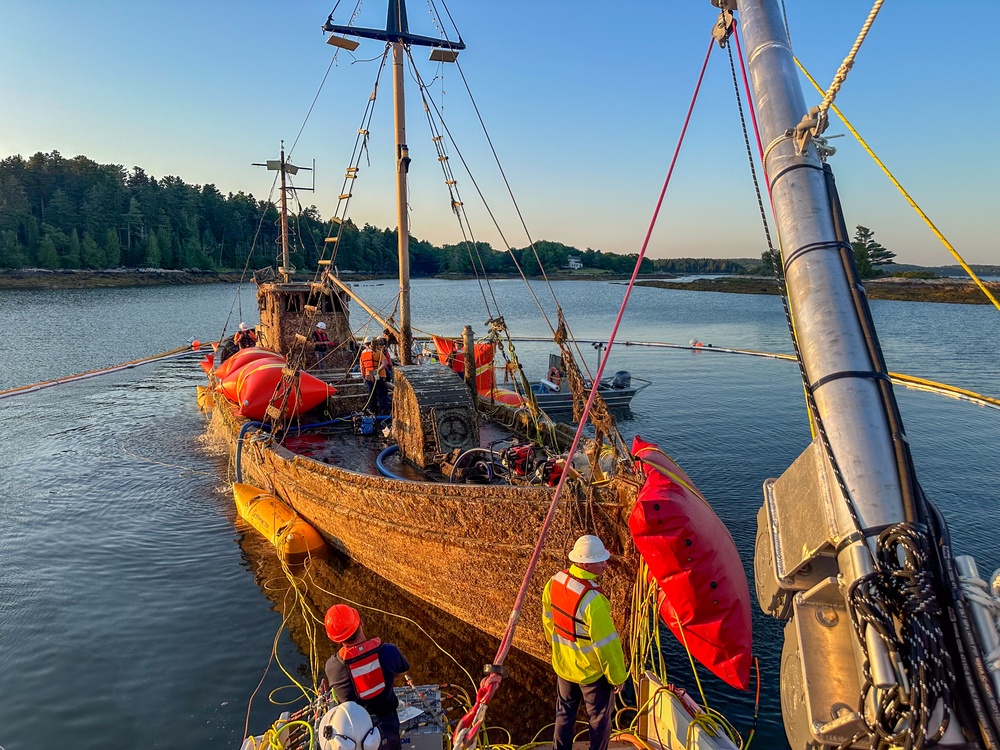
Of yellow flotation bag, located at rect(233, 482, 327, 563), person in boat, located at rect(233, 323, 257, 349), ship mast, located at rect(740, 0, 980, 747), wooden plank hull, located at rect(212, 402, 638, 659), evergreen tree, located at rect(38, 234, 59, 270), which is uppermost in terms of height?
evergreen tree, located at rect(38, 234, 59, 270)

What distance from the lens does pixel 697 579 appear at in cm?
516

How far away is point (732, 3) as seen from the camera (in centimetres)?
386

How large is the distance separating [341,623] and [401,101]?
33.4 ft

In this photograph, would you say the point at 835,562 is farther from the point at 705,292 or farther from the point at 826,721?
the point at 705,292

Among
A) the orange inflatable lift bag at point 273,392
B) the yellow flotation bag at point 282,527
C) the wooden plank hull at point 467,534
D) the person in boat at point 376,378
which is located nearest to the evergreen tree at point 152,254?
the orange inflatable lift bag at point 273,392

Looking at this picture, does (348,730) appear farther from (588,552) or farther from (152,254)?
(152,254)

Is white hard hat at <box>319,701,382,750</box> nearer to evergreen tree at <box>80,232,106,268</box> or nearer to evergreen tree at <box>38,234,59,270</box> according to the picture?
evergreen tree at <box>38,234,59,270</box>

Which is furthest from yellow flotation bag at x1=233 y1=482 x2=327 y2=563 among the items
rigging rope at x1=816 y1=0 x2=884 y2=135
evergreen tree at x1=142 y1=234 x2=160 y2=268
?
evergreen tree at x1=142 y1=234 x2=160 y2=268

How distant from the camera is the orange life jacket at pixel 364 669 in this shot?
4.78 m

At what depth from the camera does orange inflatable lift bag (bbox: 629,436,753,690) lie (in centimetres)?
516

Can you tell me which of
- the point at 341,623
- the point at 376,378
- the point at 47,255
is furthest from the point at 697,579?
the point at 47,255

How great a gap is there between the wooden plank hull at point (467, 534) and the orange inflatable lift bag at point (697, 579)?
78cm

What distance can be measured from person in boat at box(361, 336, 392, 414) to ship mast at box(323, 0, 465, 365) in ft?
3.60

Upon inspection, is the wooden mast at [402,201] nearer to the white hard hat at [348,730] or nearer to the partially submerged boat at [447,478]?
the partially submerged boat at [447,478]
